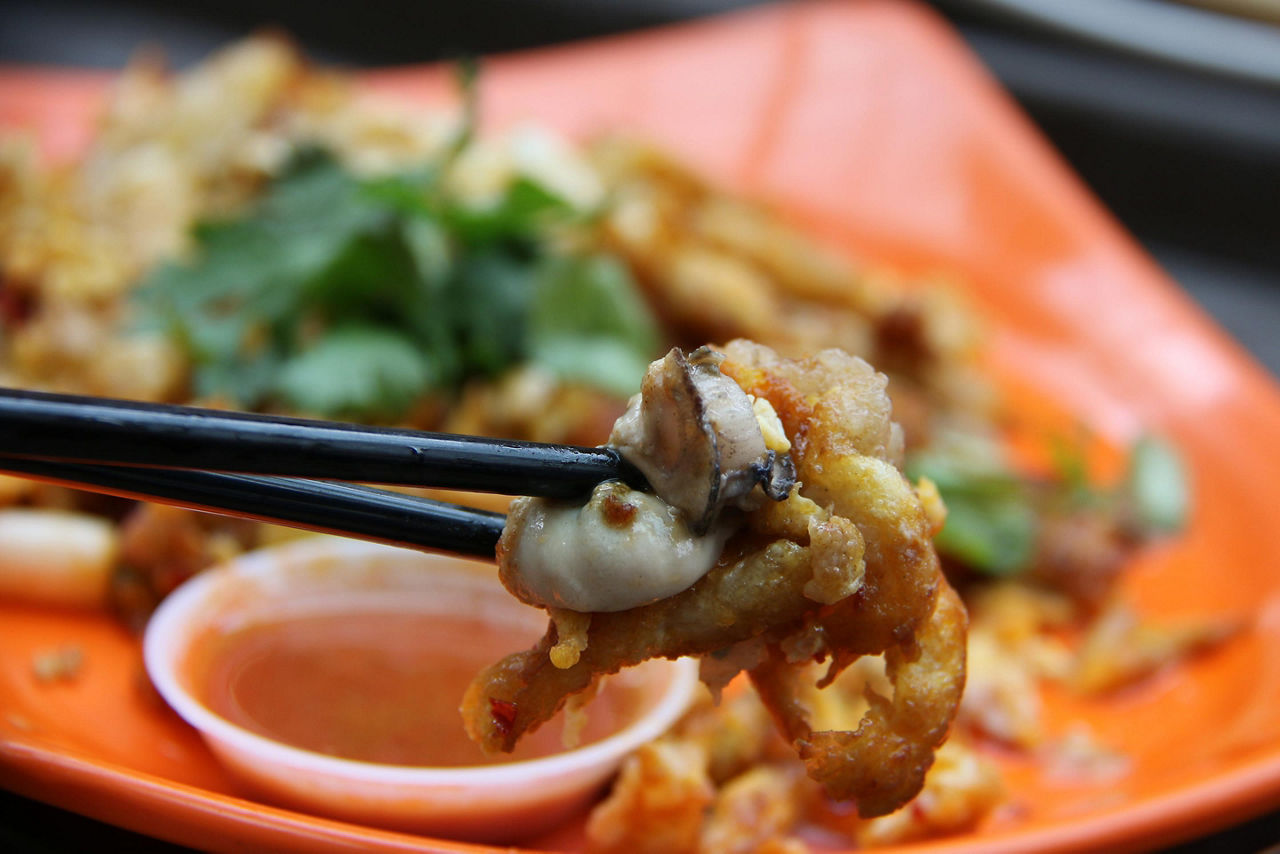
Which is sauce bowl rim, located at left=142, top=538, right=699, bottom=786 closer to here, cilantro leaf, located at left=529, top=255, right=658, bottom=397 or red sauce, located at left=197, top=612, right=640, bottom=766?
red sauce, located at left=197, top=612, right=640, bottom=766

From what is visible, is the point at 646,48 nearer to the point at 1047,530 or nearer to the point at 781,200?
the point at 781,200

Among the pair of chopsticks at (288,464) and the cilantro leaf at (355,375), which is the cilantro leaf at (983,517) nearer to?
the cilantro leaf at (355,375)

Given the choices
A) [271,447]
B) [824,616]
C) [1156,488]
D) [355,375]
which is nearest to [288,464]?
[271,447]

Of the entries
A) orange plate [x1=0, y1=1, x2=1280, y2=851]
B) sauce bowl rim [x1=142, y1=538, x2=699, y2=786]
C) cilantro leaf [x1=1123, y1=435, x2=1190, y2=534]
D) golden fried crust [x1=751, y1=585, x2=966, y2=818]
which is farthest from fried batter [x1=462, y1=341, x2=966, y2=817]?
cilantro leaf [x1=1123, y1=435, x2=1190, y2=534]

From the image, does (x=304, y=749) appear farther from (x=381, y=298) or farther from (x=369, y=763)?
(x=381, y=298)

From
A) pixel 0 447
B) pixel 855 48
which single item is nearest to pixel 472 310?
pixel 0 447

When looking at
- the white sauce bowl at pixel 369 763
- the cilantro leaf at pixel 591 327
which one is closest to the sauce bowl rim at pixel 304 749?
the white sauce bowl at pixel 369 763
